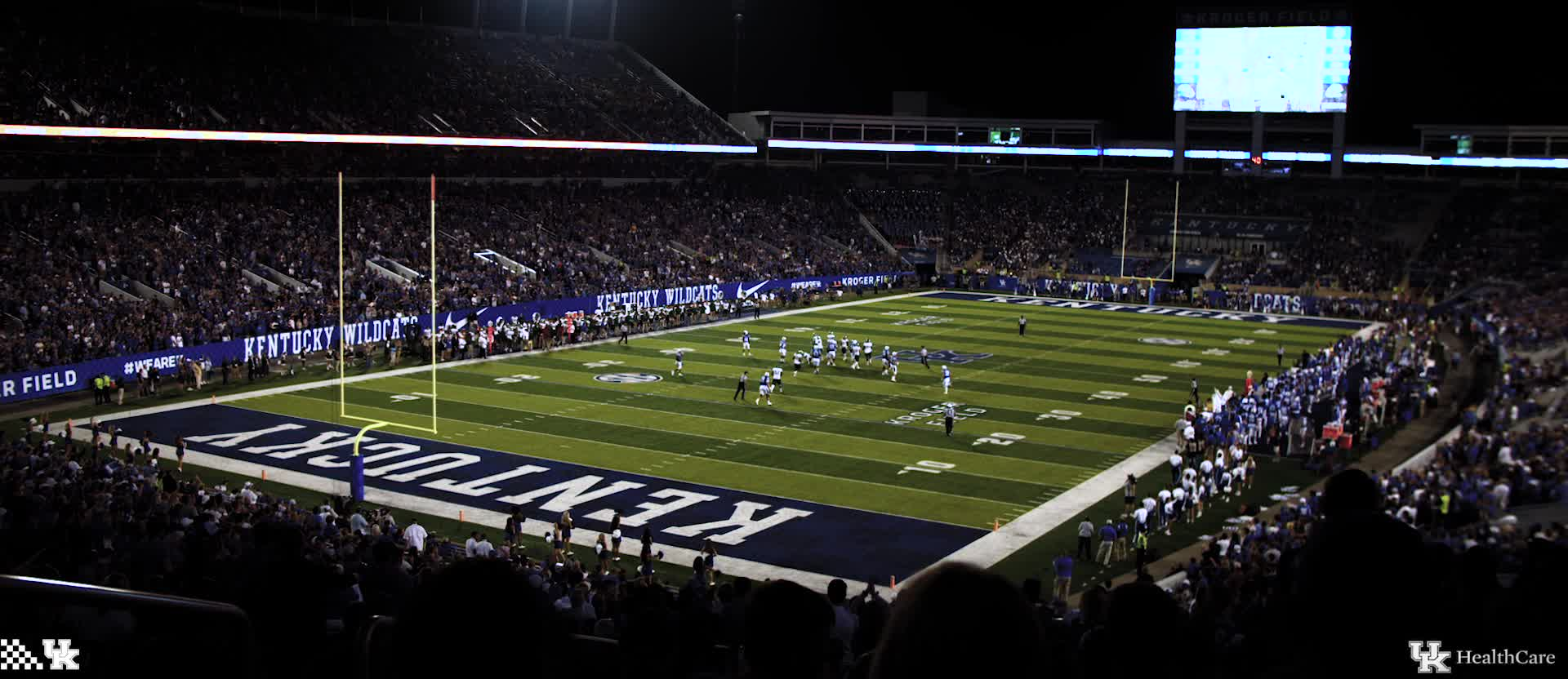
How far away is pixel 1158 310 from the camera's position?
170 feet

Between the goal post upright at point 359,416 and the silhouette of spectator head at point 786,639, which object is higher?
the silhouette of spectator head at point 786,639

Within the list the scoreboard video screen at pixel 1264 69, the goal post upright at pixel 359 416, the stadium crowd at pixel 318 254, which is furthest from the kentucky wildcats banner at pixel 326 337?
the scoreboard video screen at pixel 1264 69

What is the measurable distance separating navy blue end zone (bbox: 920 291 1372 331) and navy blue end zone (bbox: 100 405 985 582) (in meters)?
32.9

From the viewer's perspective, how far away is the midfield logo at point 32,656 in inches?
107

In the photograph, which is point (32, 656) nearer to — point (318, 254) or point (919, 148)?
point (318, 254)

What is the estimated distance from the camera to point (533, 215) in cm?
5062

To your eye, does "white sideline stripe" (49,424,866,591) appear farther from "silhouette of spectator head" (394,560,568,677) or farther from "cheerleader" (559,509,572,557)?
"silhouette of spectator head" (394,560,568,677)

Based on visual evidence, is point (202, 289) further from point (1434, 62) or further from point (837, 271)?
point (1434, 62)

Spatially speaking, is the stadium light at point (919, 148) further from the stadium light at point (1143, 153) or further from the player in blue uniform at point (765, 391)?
the player in blue uniform at point (765, 391)

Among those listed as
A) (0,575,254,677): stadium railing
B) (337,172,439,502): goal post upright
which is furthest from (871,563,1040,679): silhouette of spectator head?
(337,172,439,502): goal post upright

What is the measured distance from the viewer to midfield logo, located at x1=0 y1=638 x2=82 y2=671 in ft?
8.93

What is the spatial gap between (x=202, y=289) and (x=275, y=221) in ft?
21.5

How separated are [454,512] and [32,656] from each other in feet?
59.4

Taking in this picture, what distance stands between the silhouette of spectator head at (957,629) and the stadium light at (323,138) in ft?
128
